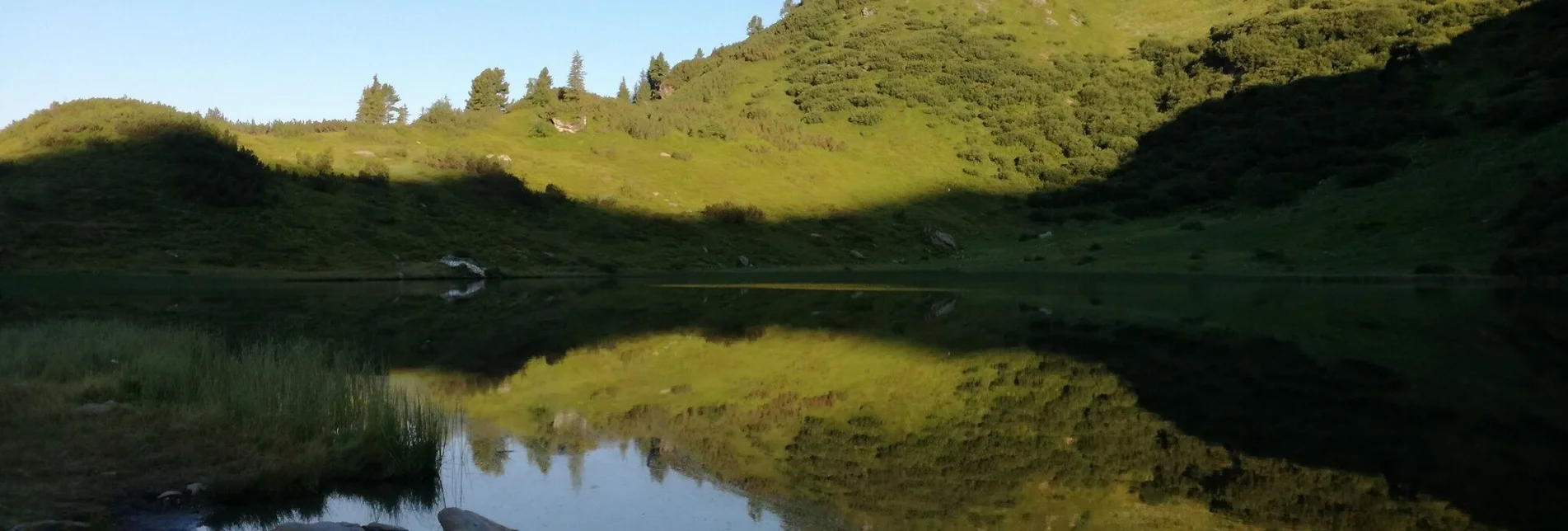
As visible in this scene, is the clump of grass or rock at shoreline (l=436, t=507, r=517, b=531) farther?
the clump of grass

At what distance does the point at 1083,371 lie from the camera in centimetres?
2089

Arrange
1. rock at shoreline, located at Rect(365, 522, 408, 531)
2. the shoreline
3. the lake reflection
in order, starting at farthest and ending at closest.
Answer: the shoreline
the lake reflection
rock at shoreline, located at Rect(365, 522, 408, 531)

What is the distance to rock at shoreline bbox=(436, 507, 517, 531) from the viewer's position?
8.77 metres

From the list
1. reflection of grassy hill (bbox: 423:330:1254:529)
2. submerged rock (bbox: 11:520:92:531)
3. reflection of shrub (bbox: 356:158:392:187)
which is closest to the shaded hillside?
reflection of grassy hill (bbox: 423:330:1254:529)

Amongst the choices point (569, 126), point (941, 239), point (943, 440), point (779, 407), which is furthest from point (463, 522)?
point (569, 126)

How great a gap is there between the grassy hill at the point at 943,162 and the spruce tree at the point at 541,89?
262 centimetres

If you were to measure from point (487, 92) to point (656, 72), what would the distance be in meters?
51.7

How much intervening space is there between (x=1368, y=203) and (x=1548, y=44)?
136ft

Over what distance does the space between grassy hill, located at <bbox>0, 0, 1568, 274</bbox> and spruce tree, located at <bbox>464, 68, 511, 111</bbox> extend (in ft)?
39.4

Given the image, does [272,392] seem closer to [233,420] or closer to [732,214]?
[233,420]

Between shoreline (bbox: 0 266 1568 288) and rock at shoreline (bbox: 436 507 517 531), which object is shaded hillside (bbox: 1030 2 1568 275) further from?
rock at shoreline (bbox: 436 507 517 531)

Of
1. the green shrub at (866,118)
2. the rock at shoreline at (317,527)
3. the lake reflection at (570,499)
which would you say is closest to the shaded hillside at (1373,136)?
the green shrub at (866,118)

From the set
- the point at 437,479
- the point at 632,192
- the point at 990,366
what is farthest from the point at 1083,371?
the point at 632,192

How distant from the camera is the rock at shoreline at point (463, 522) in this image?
8.77 m
